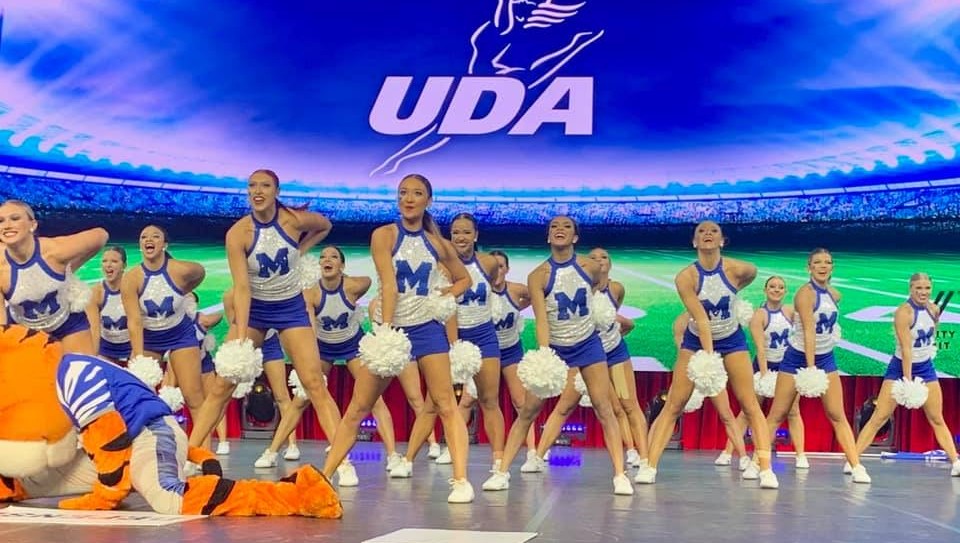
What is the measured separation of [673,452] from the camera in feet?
37.8

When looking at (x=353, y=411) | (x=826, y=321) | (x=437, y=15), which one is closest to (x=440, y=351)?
(x=353, y=411)

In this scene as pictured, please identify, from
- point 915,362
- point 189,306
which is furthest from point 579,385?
point 915,362

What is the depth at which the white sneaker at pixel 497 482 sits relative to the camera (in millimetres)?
6777

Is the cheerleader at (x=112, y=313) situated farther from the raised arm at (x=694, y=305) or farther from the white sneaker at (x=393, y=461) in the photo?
the raised arm at (x=694, y=305)

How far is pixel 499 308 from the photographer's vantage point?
916cm

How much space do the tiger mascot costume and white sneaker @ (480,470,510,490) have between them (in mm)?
1702

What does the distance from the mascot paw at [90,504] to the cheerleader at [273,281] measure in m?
1.35

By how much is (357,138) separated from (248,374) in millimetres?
5822

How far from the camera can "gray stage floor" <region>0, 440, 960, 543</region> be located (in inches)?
187

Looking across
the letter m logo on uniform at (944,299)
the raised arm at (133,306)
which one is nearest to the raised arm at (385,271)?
the raised arm at (133,306)

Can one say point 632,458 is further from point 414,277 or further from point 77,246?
point 77,246

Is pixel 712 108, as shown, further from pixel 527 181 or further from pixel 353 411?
pixel 353 411

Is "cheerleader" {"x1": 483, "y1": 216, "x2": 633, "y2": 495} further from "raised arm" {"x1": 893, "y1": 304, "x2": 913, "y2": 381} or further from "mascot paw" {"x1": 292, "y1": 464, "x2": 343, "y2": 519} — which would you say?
"raised arm" {"x1": 893, "y1": 304, "x2": 913, "y2": 381}

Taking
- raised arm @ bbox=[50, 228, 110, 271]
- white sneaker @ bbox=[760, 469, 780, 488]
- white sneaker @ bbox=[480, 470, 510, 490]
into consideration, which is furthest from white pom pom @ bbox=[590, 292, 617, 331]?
raised arm @ bbox=[50, 228, 110, 271]
